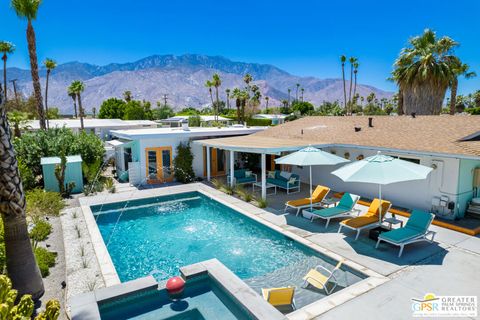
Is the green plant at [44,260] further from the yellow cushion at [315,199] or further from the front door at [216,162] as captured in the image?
the front door at [216,162]

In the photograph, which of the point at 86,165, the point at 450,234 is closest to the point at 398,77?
the point at 450,234

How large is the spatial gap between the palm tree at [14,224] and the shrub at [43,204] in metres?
7.14

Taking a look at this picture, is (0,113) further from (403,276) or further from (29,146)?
(29,146)

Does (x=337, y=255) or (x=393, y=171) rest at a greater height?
(x=393, y=171)

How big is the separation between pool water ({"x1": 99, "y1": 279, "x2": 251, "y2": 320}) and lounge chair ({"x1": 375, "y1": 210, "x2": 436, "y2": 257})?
18.4ft

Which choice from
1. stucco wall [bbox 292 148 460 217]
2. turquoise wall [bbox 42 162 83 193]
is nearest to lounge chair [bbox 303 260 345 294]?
stucco wall [bbox 292 148 460 217]

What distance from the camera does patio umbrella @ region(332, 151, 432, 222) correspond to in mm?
9852

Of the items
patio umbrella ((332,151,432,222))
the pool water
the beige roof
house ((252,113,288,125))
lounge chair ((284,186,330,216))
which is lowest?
the pool water

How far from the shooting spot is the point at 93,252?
10.3m

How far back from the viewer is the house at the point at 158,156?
66.6 ft

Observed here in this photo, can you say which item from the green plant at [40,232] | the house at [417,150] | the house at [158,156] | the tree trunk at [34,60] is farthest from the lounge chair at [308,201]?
the tree trunk at [34,60]

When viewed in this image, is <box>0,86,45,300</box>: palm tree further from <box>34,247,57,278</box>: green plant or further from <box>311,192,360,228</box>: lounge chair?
<box>311,192,360,228</box>: lounge chair

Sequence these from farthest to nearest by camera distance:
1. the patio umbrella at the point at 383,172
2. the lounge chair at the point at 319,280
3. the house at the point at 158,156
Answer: the house at the point at 158,156 < the patio umbrella at the point at 383,172 < the lounge chair at the point at 319,280

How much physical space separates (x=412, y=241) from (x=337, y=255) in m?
2.42
